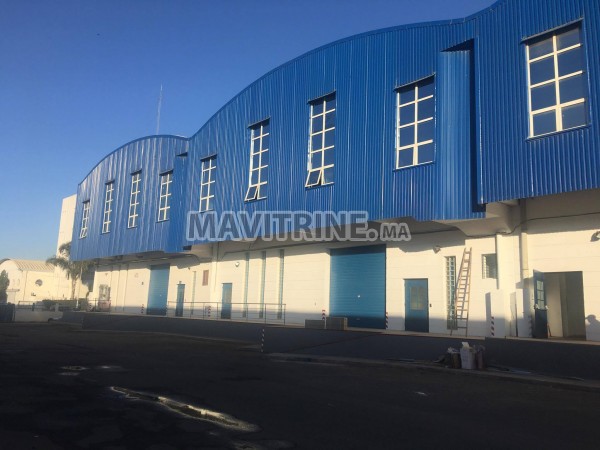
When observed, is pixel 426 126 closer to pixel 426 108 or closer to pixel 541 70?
pixel 426 108

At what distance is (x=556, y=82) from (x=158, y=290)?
28361 millimetres

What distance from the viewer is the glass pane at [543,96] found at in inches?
559

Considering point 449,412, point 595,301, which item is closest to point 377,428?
point 449,412

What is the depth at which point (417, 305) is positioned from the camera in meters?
18.9

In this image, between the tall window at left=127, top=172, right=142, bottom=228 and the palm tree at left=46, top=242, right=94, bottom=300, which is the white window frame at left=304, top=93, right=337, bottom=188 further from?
the palm tree at left=46, top=242, right=94, bottom=300

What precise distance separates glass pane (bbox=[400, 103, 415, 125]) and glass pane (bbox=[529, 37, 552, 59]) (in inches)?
171

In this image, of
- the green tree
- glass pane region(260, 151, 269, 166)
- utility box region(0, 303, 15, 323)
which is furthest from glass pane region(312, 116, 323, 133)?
the green tree

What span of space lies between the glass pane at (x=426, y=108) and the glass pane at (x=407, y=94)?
589mm

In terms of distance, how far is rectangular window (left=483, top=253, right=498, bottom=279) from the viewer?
16709 millimetres

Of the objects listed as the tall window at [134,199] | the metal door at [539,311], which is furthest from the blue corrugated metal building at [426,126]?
the tall window at [134,199]

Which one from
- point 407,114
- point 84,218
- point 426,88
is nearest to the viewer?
point 426,88

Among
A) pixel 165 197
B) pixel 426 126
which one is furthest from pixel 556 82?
pixel 165 197

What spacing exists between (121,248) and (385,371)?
86.1 feet

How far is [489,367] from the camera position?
13.6 m
